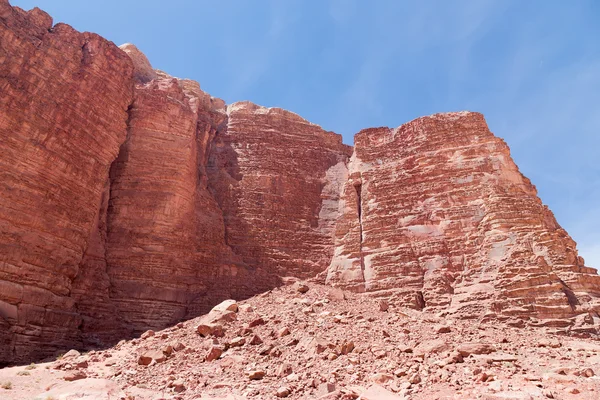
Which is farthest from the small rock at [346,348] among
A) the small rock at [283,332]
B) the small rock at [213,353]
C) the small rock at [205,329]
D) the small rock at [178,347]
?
the small rock at [205,329]

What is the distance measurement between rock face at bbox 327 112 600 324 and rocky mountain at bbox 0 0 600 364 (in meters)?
0.08

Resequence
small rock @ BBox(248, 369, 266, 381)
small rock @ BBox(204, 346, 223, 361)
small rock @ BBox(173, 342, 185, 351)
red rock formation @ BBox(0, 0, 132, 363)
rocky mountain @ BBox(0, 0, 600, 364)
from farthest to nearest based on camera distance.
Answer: rocky mountain @ BBox(0, 0, 600, 364), red rock formation @ BBox(0, 0, 132, 363), small rock @ BBox(173, 342, 185, 351), small rock @ BBox(204, 346, 223, 361), small rock @ BBox(248, 369, 266, 381)

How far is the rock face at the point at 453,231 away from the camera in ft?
60.5

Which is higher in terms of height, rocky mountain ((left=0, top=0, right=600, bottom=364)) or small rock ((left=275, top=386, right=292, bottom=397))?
rocky mountain ((left=0, top=0, right=600, bottom=364))

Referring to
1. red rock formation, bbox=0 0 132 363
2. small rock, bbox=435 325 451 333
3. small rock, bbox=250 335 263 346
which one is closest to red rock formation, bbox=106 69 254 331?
red rock formation, bbox=0 0 132 363

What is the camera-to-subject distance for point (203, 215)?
964 inches

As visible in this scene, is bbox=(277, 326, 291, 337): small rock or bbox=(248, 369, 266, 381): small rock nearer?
bbox=(248, 369, 266, 381): small rock

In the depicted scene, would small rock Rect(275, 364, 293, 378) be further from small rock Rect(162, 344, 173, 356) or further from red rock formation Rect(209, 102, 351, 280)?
red rock formation Rect(209, 102, 351, 280)

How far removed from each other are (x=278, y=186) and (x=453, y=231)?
11.1m

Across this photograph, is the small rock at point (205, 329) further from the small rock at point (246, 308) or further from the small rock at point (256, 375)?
the small rock at point (256, 375)

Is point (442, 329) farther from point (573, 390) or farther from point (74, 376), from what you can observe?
point (74, 376)

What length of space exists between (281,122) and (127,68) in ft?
36.8

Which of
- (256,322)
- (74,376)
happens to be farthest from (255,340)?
(74,376)

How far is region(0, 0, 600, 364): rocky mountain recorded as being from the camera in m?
17.4
